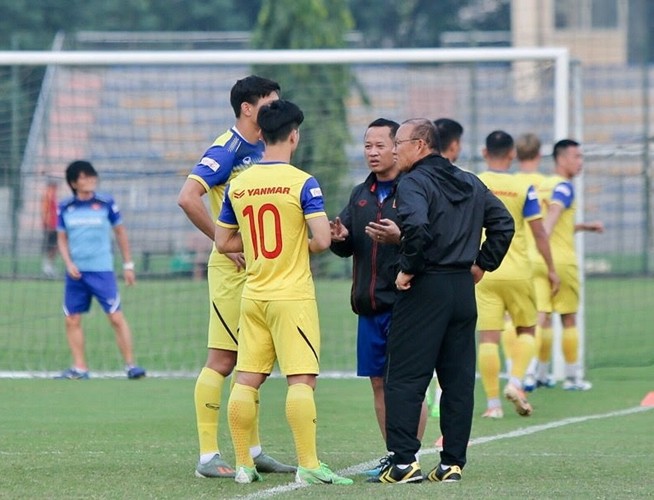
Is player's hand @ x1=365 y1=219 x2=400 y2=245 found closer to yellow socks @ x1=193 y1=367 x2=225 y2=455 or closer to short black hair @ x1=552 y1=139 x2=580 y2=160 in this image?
yellow socks @ x1=193 y1=367 x2=225 y2=455

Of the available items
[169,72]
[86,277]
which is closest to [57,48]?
[169,72]

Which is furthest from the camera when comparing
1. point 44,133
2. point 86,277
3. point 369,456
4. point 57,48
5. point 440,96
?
point 57,48

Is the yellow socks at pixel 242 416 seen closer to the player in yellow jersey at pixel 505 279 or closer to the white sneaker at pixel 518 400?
the white sneaker at pixel 518 400

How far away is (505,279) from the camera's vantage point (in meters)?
11.0

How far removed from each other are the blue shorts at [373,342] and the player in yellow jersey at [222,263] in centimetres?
72

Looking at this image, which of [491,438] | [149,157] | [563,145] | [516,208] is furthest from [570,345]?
[149,157]

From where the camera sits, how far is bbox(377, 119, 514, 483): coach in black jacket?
7.49 m

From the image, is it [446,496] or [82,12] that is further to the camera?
[82,12]

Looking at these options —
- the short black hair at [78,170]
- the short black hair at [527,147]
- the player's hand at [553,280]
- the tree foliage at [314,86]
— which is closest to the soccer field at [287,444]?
the player's hand at [553,280]

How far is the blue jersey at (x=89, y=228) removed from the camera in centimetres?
1363

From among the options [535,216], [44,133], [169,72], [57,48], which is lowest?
[535,216]

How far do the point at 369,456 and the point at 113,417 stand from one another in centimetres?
269

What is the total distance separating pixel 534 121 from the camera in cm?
2258

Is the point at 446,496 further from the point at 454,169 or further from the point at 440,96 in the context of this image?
the point at 440,96
